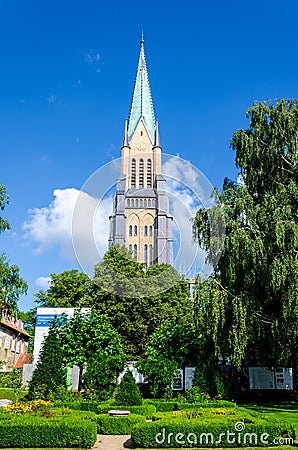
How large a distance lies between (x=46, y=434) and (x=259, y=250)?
11.4 meters

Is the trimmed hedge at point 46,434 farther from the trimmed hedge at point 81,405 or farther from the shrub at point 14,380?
the shrub at point 14,380

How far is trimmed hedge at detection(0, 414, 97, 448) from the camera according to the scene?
33.6 ft

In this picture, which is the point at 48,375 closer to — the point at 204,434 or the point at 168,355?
the point at 168,355

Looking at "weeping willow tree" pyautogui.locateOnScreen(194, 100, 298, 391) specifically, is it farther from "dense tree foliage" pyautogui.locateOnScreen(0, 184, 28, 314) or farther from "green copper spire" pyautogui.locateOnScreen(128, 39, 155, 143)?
"green copper spire" pyautogui.locateOnScreen(128, 39, 155, 143)

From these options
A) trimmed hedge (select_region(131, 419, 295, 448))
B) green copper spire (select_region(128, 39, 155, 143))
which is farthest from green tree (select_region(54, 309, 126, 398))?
green copper spire (select_region(128, 39, 155, 143))

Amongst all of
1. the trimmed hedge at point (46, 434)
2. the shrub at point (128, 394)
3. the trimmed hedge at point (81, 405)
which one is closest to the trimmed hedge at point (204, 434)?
the trimmed hedge at point (46, 434)

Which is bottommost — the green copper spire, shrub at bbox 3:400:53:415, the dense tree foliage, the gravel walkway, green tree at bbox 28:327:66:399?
the gravel walkway

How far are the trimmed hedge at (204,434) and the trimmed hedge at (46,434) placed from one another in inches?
50.3

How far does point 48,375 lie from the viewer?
18578 mm

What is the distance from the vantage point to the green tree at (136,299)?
34219 mm

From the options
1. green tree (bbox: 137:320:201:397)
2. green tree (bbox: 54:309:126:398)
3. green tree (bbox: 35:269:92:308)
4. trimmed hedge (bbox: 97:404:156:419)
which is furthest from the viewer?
green tree (bbox: 35:269:92:308)

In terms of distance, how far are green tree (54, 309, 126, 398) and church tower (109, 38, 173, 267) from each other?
47.1 meters

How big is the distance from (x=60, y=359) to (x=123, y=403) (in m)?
5.12

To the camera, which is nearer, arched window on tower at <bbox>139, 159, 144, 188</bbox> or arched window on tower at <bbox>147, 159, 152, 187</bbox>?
Result: arched window on tower at <bbox>139, 159, 144, 188</bbox>
